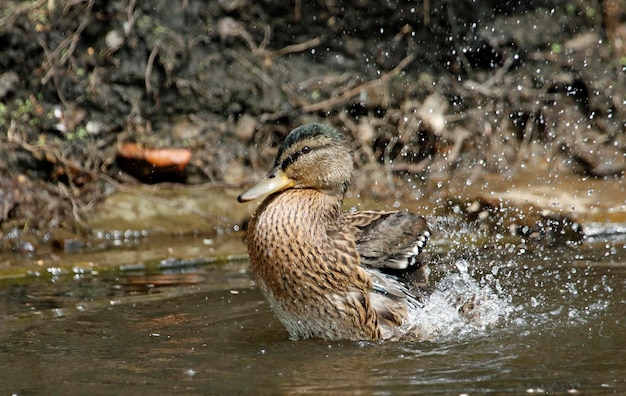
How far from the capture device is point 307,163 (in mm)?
5441

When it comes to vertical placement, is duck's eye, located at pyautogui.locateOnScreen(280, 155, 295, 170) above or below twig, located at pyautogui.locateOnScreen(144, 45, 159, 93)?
below

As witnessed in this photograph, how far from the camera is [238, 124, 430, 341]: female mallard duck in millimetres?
5230

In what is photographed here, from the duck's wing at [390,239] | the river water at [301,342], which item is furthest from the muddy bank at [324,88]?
the duck's wing at [390,239]

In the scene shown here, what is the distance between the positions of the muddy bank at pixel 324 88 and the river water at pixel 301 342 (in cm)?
189

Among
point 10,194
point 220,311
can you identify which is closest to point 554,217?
point 220,311

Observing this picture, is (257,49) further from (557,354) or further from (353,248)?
(557,354)

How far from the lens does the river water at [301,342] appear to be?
14.6 ft

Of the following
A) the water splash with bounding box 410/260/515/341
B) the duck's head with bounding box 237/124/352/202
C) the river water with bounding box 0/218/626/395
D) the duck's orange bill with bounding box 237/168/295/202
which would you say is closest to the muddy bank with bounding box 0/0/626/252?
the river water with bounding box 0/218/626/395

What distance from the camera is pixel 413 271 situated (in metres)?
5.69

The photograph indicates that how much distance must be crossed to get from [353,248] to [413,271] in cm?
52

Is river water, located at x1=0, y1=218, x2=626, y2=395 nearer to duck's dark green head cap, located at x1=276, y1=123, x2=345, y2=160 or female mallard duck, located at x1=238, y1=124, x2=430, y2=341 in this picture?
female mallard duck, located at x1=238, y1=124, x2=430, y2=341

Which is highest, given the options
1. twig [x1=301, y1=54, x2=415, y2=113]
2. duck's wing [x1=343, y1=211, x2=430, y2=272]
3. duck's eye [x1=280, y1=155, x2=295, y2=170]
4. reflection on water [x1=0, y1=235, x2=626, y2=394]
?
twig [x1=301, y1=54, x2=415, y2=113]

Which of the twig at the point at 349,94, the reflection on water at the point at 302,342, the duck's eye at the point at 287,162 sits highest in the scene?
the twig at the point at 349,94

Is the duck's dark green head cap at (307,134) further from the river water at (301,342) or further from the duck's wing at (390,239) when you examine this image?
the river water at (301,342)
